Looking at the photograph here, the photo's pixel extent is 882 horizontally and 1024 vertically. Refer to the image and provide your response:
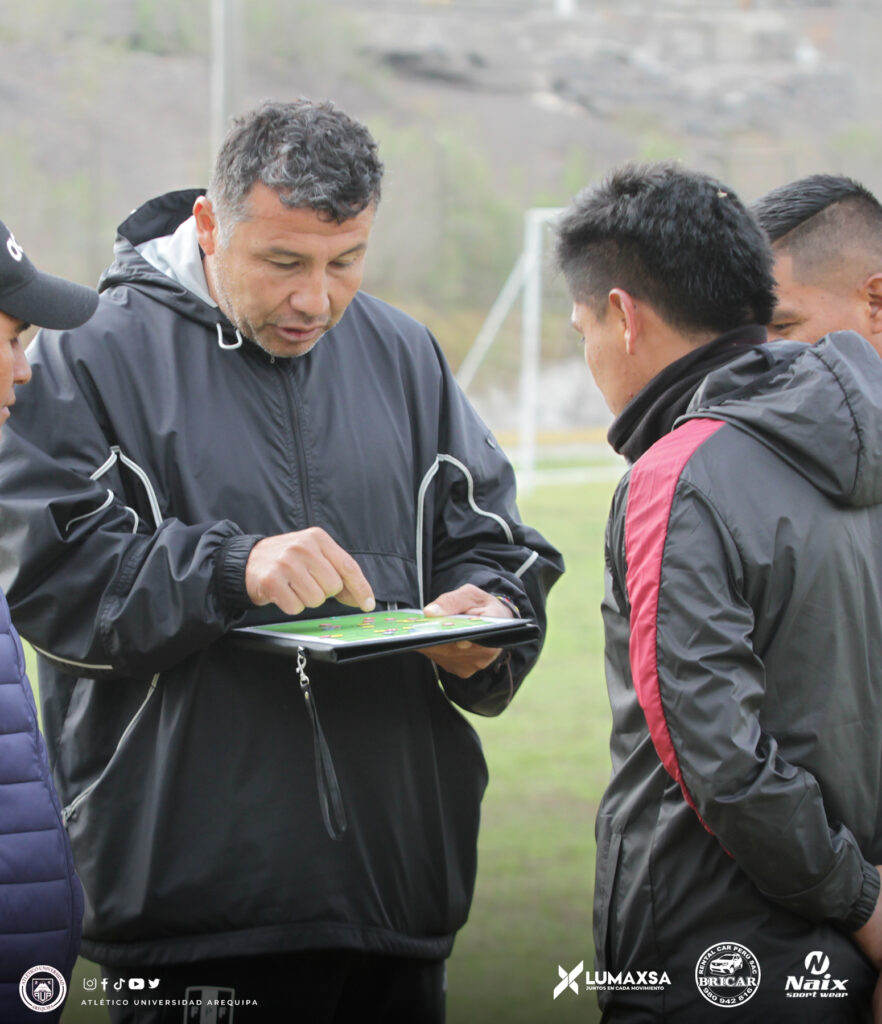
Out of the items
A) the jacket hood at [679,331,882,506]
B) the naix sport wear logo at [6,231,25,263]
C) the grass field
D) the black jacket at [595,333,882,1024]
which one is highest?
the naix sport wear logo at [6,231,25,263]

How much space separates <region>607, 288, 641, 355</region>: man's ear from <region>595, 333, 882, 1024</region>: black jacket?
21cm

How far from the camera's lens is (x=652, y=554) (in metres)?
1.85

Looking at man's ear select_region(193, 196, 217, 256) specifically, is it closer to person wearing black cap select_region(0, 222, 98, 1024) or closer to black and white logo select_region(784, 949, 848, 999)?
person wearing black cap select_region(0, 222, 98, 1024)

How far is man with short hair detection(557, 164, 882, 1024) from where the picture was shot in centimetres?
180

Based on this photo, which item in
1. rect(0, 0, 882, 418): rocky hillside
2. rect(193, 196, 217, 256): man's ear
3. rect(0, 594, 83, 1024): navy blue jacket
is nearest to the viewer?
rect(0, 594, 83, 1024): navy blue jacket

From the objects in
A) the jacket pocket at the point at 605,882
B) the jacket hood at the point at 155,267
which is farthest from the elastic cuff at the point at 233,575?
the jacket pocket at the point at 605,882

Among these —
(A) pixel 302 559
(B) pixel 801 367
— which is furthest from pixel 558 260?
(A) pixel 302 559

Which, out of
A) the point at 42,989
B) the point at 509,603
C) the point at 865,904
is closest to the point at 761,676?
the point at 865,904

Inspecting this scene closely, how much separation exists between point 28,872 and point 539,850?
3.54 m

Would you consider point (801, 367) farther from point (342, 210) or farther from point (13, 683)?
point (13, 683)

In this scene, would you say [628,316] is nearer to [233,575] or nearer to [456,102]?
[233,575]

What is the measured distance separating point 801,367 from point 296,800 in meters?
1.05

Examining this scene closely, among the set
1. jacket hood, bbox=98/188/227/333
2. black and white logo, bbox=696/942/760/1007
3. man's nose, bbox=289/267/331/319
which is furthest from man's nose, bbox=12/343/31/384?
black and white logo, bbox=696/942/760/1007

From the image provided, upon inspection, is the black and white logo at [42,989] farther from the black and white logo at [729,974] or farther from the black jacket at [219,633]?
the black and white logo at [729,974]
